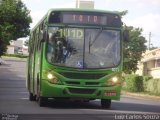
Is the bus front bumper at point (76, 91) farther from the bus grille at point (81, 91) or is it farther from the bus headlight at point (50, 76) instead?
the bus headlight at point (50, 76)

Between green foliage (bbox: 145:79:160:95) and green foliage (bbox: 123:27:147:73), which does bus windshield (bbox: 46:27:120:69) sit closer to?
green foliage (bbox: 145:79:160:95)

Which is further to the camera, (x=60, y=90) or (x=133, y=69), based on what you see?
(x=133, y=69)

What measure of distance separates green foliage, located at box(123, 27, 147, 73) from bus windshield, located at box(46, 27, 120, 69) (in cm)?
3312

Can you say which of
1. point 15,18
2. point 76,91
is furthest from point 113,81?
point 15,18

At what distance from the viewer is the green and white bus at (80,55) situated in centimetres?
1714

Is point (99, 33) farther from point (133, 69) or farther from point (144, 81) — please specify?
point (133, 69)

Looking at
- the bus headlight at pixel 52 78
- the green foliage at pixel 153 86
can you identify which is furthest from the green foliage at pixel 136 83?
the bus headlight at pixel 52 78

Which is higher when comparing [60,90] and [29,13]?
[29,13]

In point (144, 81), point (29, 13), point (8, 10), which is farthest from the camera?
point (29, 13)

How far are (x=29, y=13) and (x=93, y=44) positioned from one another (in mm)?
72750

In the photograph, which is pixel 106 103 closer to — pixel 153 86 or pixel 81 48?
pixel 81 48

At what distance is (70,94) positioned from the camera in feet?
56.1

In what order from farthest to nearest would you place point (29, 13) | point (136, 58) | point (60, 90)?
1. point (29, 13)
2. point (136, 58)
3. point (60, 90)

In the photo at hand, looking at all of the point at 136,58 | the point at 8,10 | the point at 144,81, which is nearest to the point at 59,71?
the point at 144,81
